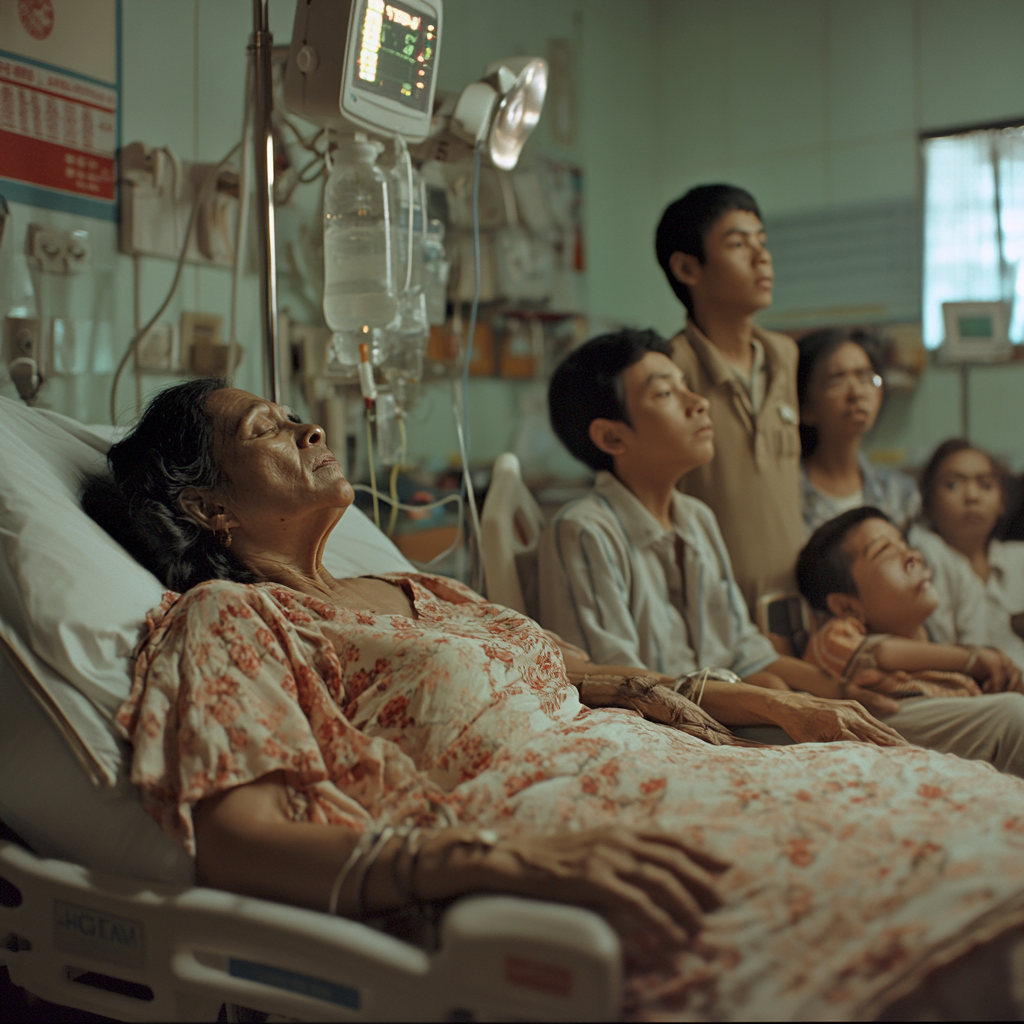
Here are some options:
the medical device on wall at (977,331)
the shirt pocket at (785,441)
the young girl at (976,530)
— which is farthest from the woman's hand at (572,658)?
the medical device on wall at (977,331)

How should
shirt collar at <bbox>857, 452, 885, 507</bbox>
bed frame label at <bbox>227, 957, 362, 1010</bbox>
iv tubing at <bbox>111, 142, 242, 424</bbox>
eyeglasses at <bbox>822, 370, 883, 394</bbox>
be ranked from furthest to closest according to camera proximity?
shirt collar at <bbox>857, 452, 885, 507</bbox> → eyeglasses at <bbox>822, 370, 883, 394</bbox> → iv tubing at <bbox>111, 142, 242, 424</bbox> → bed frame label at <bbox>227, 957, 362, 1010</bbox>

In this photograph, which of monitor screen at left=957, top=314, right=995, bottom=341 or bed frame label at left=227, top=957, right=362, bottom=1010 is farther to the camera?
monitor screen at left=957, top=314, right=995, bottom=341

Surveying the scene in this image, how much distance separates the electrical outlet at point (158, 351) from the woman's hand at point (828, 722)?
59.4 inches

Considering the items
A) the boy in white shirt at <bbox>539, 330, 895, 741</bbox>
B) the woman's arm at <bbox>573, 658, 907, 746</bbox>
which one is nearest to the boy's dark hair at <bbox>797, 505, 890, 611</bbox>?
the boy in white shirt at <bbox>539, 330, 895, 741</bbox>

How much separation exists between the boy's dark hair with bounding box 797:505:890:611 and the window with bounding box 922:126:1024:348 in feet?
6.98

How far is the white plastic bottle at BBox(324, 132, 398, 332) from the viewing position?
6.84 feet

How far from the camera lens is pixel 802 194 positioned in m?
4.33

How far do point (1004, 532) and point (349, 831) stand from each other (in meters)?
2.35

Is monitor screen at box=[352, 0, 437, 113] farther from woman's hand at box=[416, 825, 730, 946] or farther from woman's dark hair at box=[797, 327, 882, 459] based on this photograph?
woman's hand at box=[416, 825, 730, 946]

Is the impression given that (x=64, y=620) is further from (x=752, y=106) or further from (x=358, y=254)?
(x=752, y=106)

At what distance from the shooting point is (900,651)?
2.10 m

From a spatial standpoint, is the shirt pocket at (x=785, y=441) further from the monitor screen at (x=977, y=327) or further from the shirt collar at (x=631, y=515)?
the monitor screen at (x=977, y=327)

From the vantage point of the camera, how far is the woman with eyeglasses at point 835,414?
253 centimetres

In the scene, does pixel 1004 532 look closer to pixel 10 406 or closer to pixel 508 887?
pixel 508 887
